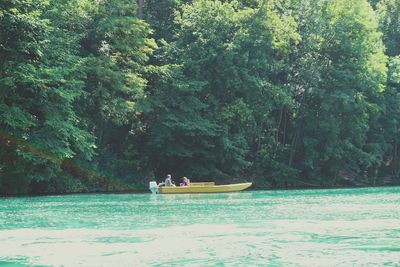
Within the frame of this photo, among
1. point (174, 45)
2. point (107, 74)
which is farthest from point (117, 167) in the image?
point (174, 45)

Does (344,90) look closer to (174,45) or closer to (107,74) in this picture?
(174,45)

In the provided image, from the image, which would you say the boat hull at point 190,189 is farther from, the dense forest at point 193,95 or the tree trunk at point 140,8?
the tree trunk at point 140,8

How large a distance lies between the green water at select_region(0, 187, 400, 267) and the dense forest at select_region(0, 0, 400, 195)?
9674 mm

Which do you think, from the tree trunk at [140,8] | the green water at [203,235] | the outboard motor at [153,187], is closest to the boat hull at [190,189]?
the outboard motor at [153,187]

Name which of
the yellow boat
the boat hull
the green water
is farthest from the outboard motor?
the green water

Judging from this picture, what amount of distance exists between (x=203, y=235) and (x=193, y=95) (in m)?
26.2

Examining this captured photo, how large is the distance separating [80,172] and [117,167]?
3.36m

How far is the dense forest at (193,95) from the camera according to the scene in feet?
108

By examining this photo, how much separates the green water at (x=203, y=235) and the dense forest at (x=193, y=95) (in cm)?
967

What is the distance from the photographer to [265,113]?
4344 centimetres

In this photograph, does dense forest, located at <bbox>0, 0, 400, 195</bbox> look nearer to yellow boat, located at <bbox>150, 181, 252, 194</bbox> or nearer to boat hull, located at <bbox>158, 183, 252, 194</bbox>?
yellow boat, located at <bbox>150, 181, 252, 194</bbox>

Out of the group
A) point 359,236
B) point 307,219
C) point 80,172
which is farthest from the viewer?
point 80,172

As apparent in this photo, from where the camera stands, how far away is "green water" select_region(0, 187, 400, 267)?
1226 centimetres

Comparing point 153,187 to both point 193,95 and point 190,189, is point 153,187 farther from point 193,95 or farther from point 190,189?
point 193,95
